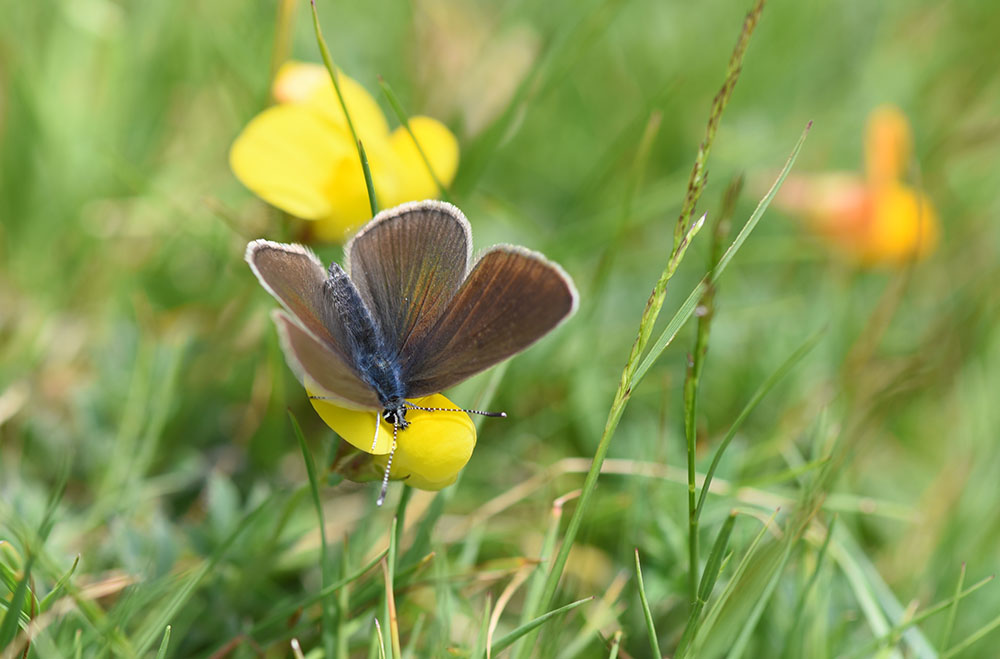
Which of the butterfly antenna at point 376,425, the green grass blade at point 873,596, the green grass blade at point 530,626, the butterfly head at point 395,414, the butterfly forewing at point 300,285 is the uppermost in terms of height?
the butterfly forewing at point 300,285

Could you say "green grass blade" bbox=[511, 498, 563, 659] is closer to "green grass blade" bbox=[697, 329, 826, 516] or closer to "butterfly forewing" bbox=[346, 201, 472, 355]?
"green grass blade" bbox=[697, 329, 826, 516]

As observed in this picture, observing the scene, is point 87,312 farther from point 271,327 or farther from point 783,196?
point 783,196

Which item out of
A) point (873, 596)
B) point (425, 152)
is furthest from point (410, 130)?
point (873, 596)

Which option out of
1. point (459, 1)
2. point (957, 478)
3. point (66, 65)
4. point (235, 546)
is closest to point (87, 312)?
point (66, 65)

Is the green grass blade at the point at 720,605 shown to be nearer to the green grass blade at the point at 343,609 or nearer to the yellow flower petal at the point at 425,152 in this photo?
the green grass blade at the point at 343,609

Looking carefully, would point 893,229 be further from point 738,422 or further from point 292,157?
point 292,157

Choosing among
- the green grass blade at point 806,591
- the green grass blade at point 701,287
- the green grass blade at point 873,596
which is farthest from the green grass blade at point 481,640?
the green grass blade at point 873,596
